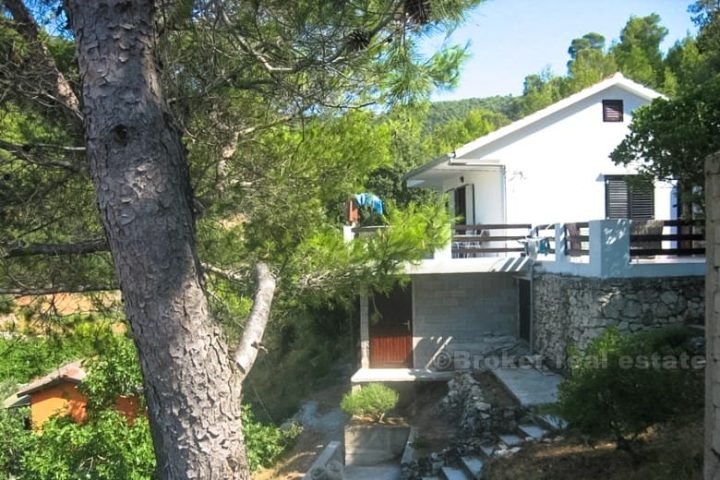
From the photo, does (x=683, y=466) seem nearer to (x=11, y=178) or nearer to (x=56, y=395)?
(x=11, y=178)

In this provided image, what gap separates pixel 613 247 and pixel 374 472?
5546mm

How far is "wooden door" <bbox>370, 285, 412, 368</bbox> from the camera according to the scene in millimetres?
13938

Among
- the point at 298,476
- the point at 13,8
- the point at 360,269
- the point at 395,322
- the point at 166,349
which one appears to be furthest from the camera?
the point at 395,322

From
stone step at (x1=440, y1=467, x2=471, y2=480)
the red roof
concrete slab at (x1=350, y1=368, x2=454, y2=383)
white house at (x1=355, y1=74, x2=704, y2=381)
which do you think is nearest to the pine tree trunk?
stone step at (x1=440, y1=467, x2=471, y2=480)

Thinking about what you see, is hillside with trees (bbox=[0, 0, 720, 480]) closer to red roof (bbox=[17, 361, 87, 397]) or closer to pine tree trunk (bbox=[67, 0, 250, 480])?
pine tree trunk (bbox=[67, 0, 250, 480])

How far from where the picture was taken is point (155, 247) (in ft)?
9.86

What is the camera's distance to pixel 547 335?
11852mm

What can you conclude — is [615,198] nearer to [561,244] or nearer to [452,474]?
→ [561,244]

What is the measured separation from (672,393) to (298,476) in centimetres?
760

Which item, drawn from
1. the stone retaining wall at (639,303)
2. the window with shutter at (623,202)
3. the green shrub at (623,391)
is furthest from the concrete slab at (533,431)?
the window with shutter at (623,202)

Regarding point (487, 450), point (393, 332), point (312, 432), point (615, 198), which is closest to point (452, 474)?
point (487, 450)

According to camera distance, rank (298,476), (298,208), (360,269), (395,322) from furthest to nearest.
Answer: (395,322) → (298,476) → (360,269) → (298,208)

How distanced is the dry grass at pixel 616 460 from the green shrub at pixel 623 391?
28 centimetres

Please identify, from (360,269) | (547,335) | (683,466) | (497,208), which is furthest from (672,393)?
(497,208)
